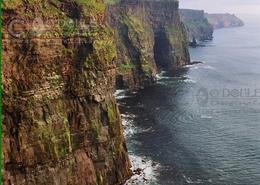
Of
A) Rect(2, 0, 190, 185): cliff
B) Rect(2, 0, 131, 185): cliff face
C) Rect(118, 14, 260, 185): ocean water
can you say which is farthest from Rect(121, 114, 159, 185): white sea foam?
Rect(2, 0, 131, 185): cliff face

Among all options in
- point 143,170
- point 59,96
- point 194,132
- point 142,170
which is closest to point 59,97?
point 59,96

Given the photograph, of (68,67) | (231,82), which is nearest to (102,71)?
(68,67)

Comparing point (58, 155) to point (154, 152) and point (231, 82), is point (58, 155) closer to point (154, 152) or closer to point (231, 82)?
point (154, 152)

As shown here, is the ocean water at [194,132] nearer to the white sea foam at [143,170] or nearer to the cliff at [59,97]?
the white sea foam at [143,170]

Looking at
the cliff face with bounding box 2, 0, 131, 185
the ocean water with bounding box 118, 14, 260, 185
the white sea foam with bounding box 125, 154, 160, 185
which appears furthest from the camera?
the ocean water with bounding box 118, 14, 260, 185

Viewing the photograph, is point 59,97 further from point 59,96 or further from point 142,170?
point 142,170

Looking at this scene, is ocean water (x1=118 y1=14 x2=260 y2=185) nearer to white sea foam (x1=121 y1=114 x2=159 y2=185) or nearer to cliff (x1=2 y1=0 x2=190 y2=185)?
white sea foam (x1=121 y1=114 x2=159 y2=185)
